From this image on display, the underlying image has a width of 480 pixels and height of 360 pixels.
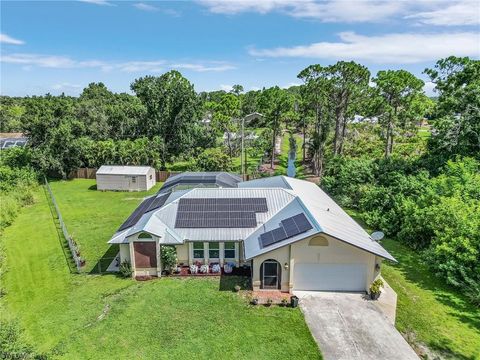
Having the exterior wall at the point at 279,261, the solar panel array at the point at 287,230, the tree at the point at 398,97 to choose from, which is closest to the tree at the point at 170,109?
the tree at the point at 398,97

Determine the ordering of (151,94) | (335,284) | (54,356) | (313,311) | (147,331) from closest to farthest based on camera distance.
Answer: (54,356) < (147,331) < (313,311) < (335,284) < (151,94)

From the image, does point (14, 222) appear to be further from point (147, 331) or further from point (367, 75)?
point (367, 75)

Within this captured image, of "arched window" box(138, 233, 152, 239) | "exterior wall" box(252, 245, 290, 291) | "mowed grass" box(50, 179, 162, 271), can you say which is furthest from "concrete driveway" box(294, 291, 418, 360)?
"mowed grass" box(50, 179, 162, 271)

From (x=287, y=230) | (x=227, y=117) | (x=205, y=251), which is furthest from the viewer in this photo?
(x=227, y=117)

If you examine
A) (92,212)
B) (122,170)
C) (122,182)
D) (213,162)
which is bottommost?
(92,212)

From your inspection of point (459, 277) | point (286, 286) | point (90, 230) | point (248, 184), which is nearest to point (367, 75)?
point (248, 184)

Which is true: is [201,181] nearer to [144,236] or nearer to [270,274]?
[144,236]

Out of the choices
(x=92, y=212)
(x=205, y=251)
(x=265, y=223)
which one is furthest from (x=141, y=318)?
(x=92, y=212)
